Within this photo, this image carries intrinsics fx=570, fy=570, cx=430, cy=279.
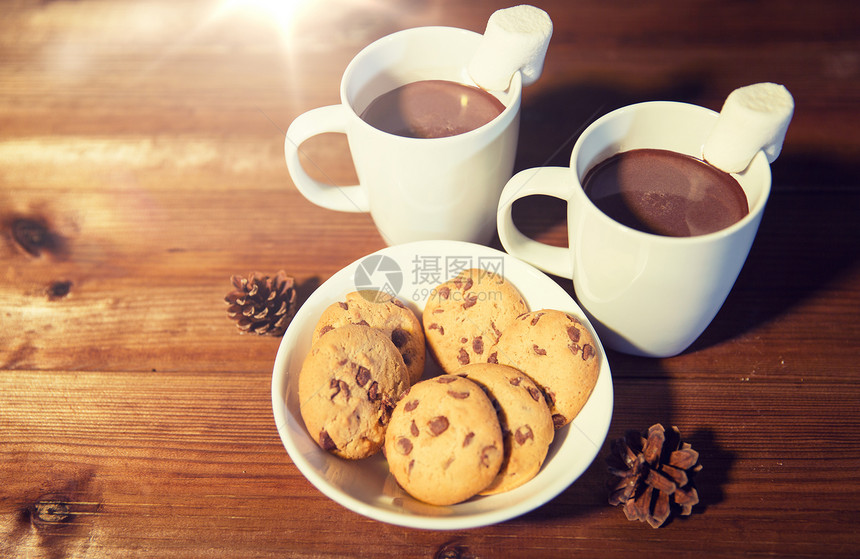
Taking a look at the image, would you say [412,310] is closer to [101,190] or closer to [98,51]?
[101,190]

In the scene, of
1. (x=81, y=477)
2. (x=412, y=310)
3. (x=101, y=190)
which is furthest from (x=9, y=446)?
(x=412, y=310)

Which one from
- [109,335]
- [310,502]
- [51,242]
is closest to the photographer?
[310,502]

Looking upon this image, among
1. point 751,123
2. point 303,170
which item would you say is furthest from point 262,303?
point 751,123

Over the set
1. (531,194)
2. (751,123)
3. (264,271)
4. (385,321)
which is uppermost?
(751,123)

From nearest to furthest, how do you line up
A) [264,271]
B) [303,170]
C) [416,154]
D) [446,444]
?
[446,444] < [416,154] < [303,170] < [264,271]

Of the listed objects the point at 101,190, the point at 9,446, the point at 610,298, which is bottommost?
the point at 9,446

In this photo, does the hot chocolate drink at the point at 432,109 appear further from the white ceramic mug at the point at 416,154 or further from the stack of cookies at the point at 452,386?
the stack of cookies at the point at 452,386

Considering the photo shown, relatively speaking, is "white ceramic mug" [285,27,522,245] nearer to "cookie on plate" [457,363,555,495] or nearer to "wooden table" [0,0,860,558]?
"wooden table" [0,0,860,558]

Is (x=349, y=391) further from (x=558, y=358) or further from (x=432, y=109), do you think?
(x=432, y=109)
